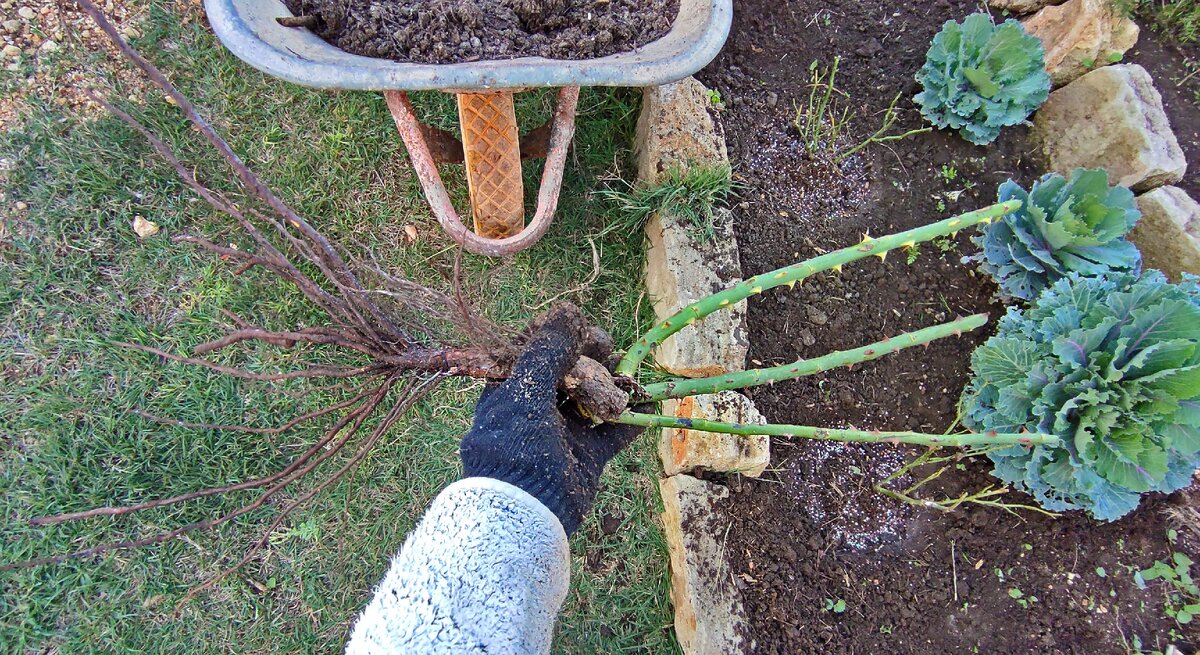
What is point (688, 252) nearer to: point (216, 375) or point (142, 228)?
point (216, 375)

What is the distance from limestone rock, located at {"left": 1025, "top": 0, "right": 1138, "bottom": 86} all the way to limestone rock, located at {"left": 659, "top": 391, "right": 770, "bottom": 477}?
1557 mm

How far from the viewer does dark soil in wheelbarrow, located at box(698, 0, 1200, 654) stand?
191 centimetres

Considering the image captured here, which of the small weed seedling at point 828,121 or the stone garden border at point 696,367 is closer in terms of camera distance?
the stone garden border at point 696,367

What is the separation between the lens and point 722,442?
77.1 inches

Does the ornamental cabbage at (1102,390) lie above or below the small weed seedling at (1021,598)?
above

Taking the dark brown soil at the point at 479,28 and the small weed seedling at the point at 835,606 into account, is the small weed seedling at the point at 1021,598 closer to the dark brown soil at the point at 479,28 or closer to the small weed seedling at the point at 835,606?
the small weed seedling at the point at 835,606

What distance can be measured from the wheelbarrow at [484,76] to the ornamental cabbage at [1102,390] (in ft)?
4.04

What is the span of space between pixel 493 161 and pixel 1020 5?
1961mm

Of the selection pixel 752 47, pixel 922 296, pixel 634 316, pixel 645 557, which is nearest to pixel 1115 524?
pixel 922 296

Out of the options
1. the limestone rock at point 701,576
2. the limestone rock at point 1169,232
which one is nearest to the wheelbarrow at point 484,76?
the limestone rock at point 701,576

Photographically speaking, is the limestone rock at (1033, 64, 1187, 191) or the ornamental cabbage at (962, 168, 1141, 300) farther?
the limestone rock at (1033, 64, 1187, 191)

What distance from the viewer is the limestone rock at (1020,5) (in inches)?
91.0

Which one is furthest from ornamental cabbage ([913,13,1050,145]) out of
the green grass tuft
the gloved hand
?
the gloved hand

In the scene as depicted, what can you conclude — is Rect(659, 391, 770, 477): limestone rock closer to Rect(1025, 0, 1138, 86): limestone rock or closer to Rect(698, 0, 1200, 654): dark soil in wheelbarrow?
Rect(698, 0, 1200, 654): dark soil in wheelbarrow
